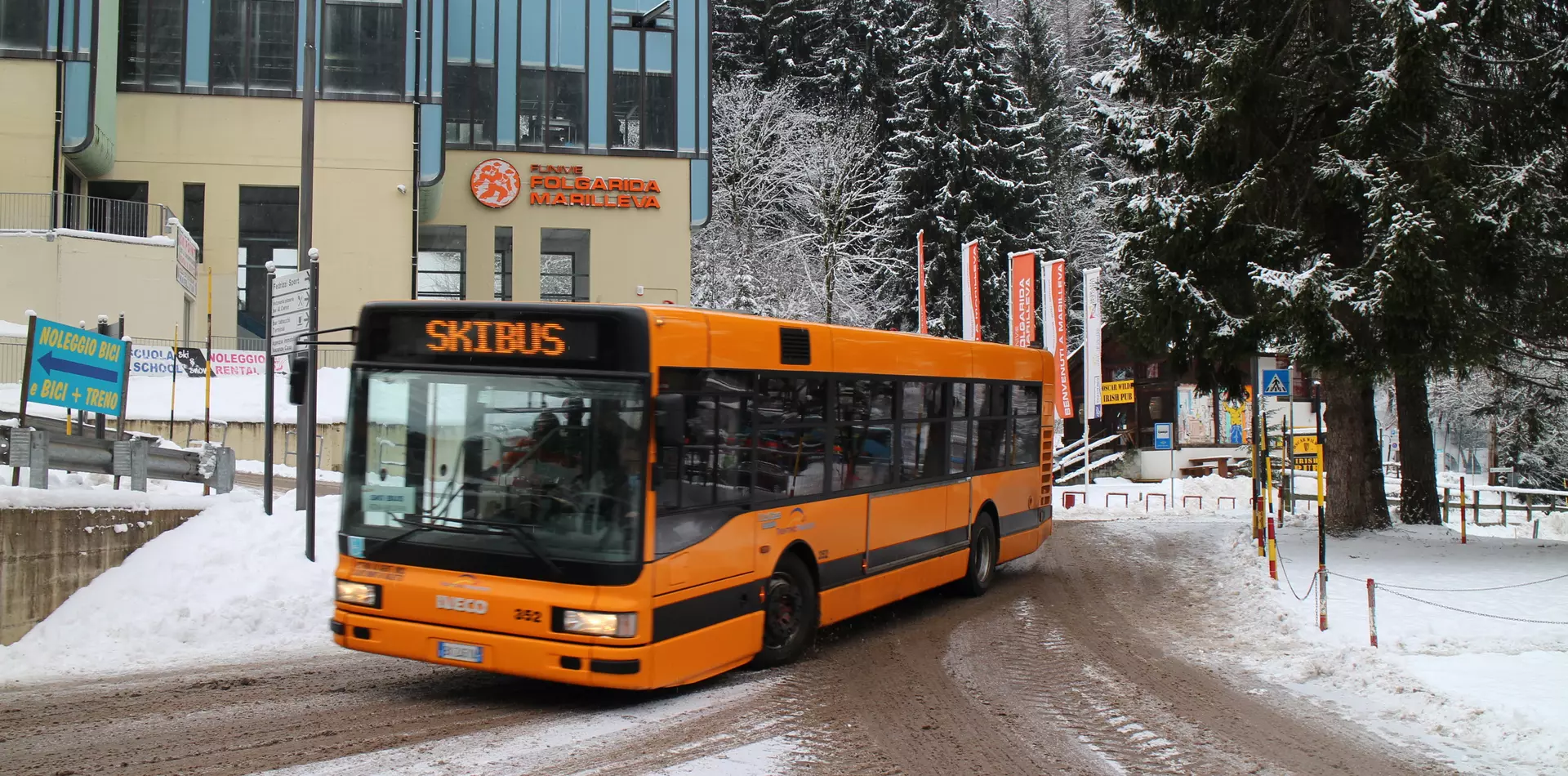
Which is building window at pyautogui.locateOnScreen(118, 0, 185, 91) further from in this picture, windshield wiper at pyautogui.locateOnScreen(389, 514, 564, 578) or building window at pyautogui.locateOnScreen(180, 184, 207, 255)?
windshield wiper at pyautogui.locateOnScreen(389, 514, 564, 578)

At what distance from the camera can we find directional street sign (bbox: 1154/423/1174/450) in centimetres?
4062

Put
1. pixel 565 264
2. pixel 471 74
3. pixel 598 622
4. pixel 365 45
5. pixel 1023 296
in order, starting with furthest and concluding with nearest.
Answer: pixel 565 264 → pixel 471 74 → pixel 365 45 → pixel 1023 296 → pixel 598 622

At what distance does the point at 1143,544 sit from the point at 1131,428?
25178 mm

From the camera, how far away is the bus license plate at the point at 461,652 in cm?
736

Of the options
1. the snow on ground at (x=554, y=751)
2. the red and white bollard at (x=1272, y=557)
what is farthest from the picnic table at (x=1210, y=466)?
the snow on ground at (x=554, y=751)

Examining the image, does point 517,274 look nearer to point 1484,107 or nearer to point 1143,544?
point 1143,544

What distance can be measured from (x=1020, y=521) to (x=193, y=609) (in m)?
8.93

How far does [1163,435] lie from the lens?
40750mm

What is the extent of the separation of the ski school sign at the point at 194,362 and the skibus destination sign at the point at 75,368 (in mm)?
15685

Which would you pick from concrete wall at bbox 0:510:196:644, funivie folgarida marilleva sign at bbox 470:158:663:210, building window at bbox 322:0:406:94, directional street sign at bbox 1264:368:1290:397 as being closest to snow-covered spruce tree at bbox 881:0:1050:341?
funivie folgarida marilleva sign at bbox 470:158:663:210

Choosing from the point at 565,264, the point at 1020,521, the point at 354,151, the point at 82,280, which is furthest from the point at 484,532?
the point at 565,264

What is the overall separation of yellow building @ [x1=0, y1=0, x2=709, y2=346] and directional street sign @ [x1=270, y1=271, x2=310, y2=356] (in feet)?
68.5

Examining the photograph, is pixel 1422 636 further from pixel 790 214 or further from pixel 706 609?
pixel 790 214

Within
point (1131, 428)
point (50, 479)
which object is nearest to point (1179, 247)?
point (50, 479)
